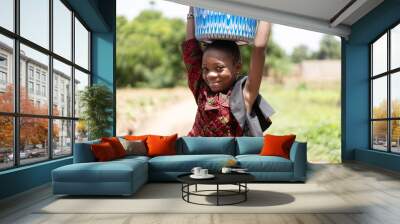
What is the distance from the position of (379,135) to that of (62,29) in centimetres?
643

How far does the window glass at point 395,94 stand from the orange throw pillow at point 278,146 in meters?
2.84

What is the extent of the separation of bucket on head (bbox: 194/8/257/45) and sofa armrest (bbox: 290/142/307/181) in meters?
2.14

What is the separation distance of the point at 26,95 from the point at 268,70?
10.4m

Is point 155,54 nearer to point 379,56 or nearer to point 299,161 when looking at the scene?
point 379,56

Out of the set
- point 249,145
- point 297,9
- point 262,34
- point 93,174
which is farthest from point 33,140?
point 297,9

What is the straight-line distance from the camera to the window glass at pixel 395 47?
7.60 meters

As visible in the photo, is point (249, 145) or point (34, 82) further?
point (249, 145)

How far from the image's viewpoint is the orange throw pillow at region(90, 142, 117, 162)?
17.1ft

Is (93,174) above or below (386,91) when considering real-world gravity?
below

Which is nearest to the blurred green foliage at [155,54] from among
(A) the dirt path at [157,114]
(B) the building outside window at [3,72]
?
(A) the dirt path at [157,114]

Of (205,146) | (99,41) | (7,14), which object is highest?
(99,41)

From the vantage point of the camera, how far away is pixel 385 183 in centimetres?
566

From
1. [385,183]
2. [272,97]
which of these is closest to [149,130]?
[272,97]

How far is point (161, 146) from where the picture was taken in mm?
6148
